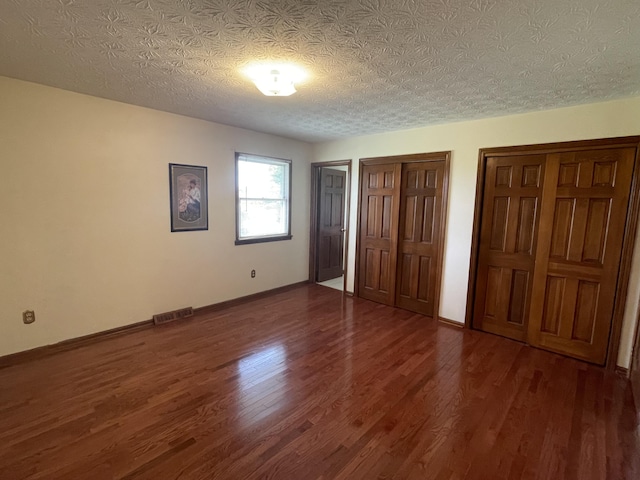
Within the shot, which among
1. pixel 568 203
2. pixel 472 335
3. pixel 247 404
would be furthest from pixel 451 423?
pixel 568 203

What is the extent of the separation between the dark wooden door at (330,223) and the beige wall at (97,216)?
167cm

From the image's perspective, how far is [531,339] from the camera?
3.22 metres

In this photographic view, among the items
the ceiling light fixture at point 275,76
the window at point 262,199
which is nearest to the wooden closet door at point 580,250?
the ceiling light fixture at point 275,76

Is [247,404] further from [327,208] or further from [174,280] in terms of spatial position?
[327,208]

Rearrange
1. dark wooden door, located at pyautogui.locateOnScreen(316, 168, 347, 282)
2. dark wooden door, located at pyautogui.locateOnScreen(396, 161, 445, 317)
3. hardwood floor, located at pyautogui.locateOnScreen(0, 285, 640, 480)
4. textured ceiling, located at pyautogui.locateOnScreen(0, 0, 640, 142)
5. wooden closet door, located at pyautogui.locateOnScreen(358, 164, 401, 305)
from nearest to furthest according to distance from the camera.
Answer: textured ceiling, located at pyautogui.locateOnScreen(0, 0, 640, 142) < hardwood floor, located at pyautogui.locateOnScreen(0, 285, 640, 480) < dark wooden door, located at pyautogui.locateOnScreen(396, 161, 445, 317) < wooden closet door, located at pyautogui.locateOnScreen(358, 164, 401, 305) < dark wooden door, located at pyautogui.locateOnScreen(316, 168, 347, 282)

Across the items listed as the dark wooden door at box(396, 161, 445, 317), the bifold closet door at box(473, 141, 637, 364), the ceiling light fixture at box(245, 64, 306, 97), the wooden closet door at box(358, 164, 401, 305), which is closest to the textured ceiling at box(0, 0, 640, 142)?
the ceiling light fixture at box(245, 64, 306, 97)

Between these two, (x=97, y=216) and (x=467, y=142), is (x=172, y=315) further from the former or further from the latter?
(x=467, y=142)

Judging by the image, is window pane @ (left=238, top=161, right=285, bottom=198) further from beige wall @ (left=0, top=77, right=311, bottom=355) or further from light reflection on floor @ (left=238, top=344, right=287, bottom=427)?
light reflection on floor @ (left=238, top=344, right=287, bottom=427)

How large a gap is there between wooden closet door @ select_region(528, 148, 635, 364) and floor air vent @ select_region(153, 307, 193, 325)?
3.94 m

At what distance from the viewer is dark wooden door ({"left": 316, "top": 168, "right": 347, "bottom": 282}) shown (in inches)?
210

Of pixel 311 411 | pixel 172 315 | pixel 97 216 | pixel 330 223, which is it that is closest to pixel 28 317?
pixel 97 216

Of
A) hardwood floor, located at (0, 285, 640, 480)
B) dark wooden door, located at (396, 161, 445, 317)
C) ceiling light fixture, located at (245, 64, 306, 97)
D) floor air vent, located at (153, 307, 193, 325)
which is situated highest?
ceiling light fixture, located at (245, 64, 306, 97)

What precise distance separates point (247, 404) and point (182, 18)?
2429mm

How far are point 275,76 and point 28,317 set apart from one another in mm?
3032
